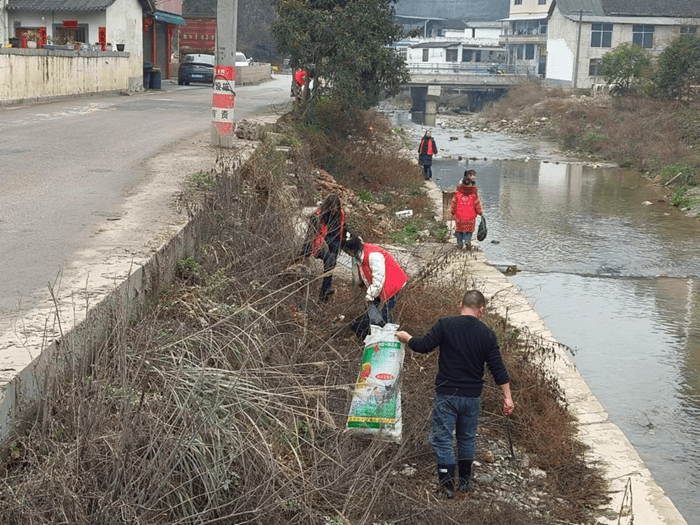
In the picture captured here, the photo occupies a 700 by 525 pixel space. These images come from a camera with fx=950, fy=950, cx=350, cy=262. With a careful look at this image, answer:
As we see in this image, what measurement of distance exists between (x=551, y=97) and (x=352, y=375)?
181ft

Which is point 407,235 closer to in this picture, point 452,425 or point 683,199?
point 452,425

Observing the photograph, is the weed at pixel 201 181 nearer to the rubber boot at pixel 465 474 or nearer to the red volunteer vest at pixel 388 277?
the red volunteer vest at pixel 388 277

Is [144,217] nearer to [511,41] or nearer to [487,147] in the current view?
[487,147]

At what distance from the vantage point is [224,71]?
1616 centimetres

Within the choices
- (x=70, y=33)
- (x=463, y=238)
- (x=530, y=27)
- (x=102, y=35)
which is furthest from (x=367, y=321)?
(x=530, y=27)

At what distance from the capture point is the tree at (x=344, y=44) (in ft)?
75.4

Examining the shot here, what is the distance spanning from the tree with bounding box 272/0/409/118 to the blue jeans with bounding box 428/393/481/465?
55.0 ft

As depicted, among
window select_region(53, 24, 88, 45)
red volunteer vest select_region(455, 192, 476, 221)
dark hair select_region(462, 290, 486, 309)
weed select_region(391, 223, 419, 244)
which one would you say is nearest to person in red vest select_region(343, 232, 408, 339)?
dark hair select_region(462, 290, 486, 309)

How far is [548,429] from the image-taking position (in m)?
8.53

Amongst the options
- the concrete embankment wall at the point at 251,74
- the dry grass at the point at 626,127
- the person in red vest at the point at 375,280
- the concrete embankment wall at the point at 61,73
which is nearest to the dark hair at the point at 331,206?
the person in red vest at the point at 375,280

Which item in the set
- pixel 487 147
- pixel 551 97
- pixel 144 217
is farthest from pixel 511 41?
pixel 144 217

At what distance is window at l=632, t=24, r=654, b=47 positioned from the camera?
227 feet

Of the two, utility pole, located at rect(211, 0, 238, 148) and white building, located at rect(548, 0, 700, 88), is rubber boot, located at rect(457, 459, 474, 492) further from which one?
white building, located at rect(548, 0, 700, 88)

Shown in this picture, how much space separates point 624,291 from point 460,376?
9788 mm
